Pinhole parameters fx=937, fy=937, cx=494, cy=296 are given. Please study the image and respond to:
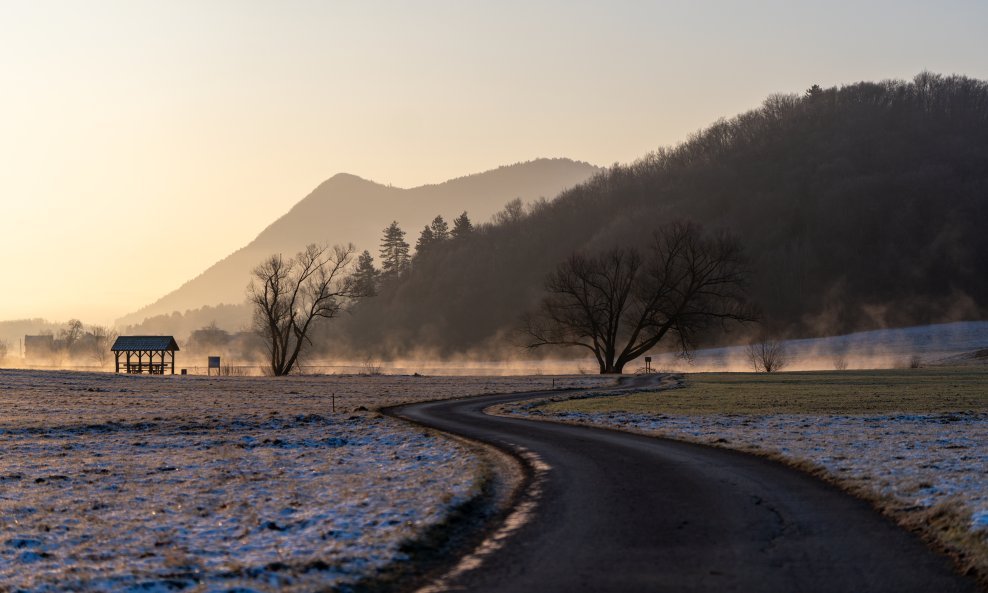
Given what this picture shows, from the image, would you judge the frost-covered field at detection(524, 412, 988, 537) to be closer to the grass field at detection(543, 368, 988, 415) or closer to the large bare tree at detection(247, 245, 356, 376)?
the grass field at detection(543, 368, 988, 415)

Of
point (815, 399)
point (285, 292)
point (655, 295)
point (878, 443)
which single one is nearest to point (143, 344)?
point (285, 292)

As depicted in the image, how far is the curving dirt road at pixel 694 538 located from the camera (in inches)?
472

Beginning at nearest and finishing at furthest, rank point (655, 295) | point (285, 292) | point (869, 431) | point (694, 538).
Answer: point (694, 538)
point (869, 431)
point (655, 295)
point (285, 292)

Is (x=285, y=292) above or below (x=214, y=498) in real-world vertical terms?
above

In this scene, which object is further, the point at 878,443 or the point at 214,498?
the point at 878,443

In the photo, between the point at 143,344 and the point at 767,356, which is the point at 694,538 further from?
the point at 143,344

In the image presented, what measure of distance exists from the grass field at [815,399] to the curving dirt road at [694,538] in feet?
68.6

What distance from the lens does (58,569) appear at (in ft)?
42.5

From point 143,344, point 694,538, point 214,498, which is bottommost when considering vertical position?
point 694,538

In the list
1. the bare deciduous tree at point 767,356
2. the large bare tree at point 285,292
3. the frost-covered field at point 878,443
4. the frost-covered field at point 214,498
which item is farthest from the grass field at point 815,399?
the large bare tree at point 285,292

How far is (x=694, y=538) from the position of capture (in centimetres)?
1448

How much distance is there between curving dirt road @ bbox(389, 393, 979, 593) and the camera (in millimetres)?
11977

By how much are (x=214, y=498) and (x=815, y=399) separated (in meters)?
37.9

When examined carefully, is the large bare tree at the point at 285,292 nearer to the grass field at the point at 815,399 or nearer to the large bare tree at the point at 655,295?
the large bare tree at the point at 655,295
